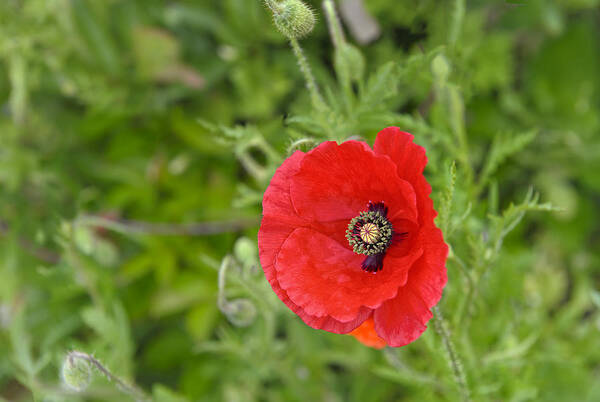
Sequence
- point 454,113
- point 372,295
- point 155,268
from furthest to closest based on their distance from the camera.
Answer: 1. point 155,268
2. point 454,113
3. point 372,295

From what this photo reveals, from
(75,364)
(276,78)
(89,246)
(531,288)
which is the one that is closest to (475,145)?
(531,288)

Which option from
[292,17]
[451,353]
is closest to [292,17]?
[292,17]

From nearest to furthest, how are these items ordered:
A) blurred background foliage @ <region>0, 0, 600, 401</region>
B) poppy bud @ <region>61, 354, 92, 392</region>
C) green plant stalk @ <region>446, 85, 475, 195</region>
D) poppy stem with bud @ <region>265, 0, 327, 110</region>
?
poppy stem with bud @ <region>265, 0, 327, 110</region> → poppy bud @ <region>61, 354, 92, 392</region> → green plant stalk @ <region>446, 85, 475, 195</region> → blurred background foliage @ <region>0, 0, 600, 401</region>

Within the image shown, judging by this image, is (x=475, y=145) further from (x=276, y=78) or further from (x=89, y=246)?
(x=89, y=246)

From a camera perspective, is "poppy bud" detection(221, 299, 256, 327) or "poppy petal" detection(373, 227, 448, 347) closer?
"poppy petal" detection(373, 227, 448, 347)

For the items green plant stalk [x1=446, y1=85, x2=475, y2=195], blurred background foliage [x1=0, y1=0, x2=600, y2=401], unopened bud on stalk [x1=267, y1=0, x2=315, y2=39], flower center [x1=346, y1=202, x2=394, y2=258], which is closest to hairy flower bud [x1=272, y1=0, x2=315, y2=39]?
unopened bud on stalk [x1=267, y1=0, x2=315, y2=39]

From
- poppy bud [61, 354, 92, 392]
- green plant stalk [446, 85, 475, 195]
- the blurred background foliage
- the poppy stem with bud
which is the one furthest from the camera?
the blurred background foliage

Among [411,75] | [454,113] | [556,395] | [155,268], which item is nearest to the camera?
[411,75]

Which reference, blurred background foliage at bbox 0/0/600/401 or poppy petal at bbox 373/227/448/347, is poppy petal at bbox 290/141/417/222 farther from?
blurred background foliage at bbox 0/0/600/401

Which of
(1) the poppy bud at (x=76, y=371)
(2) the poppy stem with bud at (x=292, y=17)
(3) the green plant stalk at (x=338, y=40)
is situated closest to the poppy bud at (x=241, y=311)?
(1) the poppy bud at (x=76, y=371)
